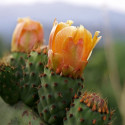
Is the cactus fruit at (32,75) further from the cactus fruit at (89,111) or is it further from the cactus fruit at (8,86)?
the cactus fruit at (89,111)

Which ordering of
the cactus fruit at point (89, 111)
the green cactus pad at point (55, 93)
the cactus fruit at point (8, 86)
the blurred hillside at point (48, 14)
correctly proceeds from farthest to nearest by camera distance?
the blurred hillside at point (48, 14), the cactus fruit at point (8, 86), the green cactus pad at point (55, 93), the cactus fruit at point (89, 111)

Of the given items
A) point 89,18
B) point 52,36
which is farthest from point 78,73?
point 89,18

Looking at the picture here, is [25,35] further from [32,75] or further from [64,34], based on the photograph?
[64,34]

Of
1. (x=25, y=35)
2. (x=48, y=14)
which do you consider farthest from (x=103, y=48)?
(x=48, y=14)

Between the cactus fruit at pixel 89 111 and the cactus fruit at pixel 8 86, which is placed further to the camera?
the cactus fruit at pixel 8 86

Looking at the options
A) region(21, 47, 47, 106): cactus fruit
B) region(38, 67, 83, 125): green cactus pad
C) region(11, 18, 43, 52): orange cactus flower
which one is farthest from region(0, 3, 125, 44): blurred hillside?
region(38, 67, 83, 125): green cactus pad

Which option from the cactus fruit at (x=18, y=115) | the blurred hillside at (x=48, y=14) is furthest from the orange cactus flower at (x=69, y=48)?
the blurred hillside at (x=48, y=14)

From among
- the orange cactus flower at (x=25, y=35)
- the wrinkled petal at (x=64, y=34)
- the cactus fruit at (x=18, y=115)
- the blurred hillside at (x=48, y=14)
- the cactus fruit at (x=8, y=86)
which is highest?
the wrinkled petal at (x=64, y=34)
